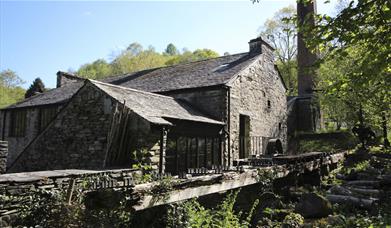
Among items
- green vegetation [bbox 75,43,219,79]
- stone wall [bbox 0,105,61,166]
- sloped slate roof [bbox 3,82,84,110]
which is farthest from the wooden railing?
green vegetation [bbox 75,43,219,79]

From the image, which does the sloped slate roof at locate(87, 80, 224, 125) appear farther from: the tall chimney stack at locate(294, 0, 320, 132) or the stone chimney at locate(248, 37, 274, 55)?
the tall chimney stack at locate(294, 0, 320, 132)

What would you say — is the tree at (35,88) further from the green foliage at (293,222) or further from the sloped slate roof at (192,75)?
the green foliage at (293,222)

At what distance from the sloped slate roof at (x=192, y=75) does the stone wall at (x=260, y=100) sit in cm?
66

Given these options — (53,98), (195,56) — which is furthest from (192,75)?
(195,56)

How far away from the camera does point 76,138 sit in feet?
34.6

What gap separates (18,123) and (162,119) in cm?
1417

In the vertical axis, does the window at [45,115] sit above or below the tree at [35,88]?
below

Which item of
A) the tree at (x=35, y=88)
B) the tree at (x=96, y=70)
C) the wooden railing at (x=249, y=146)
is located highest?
the tree at (x=96, y=70)

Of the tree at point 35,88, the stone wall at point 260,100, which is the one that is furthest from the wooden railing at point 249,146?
the tree at point 35,88

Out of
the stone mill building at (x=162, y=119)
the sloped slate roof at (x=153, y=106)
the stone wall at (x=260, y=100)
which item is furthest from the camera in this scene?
the stone wall at (x=260, y=100)

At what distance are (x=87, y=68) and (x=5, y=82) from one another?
11.7 meters

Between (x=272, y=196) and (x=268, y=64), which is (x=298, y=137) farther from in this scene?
(x=272, y=196)

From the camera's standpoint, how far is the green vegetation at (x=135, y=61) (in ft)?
129

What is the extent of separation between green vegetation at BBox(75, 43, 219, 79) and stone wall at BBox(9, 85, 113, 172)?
90.3ft
